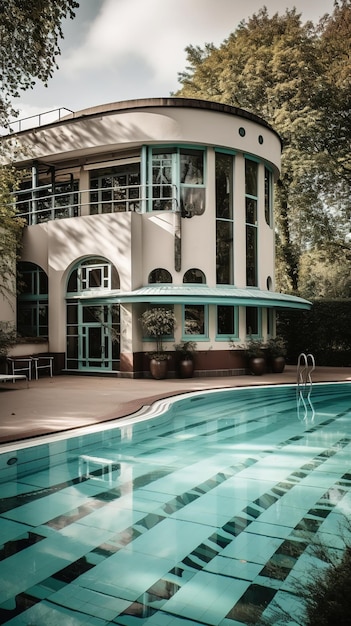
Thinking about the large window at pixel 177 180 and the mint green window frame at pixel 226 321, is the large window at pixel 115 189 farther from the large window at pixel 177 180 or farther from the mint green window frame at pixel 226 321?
the mint green window frame at pixel 226 321

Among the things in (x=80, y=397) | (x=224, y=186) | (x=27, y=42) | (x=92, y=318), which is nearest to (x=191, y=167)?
(x=224, y=186)

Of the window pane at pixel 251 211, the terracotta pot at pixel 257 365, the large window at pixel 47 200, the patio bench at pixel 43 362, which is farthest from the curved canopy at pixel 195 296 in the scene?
the large window at pixel 47 200

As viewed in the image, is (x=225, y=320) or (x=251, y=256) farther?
(x=251, y=256)

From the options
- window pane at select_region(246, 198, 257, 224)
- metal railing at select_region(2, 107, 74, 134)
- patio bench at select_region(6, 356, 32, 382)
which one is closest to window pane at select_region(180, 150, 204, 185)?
window pane at select_region(246, 198, 257, 224)

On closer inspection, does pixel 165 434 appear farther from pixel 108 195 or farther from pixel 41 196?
pixel 41 196

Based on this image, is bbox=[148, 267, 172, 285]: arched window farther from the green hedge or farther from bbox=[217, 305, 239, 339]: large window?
the green hedge

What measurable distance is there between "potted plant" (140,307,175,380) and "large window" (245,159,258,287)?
3.75 m

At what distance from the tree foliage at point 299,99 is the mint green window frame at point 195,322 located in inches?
348

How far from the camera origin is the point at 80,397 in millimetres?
11039

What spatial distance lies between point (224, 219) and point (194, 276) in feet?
7.55

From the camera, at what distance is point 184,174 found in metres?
16.5

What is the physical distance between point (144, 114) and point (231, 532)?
1482 cm

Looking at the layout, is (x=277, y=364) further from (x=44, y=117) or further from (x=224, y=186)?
(x=44, y=117)

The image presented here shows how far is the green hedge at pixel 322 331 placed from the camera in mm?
19375
